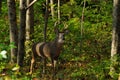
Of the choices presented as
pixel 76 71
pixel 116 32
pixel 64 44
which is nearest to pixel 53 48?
pixel 76 71

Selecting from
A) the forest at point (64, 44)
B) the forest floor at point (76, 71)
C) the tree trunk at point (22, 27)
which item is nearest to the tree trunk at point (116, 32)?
the forest at point (64, 44)

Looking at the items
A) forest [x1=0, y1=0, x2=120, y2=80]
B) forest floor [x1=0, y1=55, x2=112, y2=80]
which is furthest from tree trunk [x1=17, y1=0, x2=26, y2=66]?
forest floor [x1=0, y1=55, x2=112, y2=80]

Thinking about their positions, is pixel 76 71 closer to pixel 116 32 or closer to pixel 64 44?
pixel 116 32

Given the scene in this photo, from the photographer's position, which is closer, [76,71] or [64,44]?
[76,71]

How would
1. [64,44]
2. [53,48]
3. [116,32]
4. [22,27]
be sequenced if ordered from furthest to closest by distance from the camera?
[64,44]
[53,48]
[116,32]
[22,27]

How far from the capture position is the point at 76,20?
47.4ft

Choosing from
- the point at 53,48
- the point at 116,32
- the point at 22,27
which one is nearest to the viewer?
the point at 22,27

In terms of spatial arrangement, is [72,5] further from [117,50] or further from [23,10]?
[23,10]

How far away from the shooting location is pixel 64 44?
1342 centimetres

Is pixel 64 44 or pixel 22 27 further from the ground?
pixel 22 27

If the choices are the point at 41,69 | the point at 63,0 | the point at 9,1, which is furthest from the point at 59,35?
the point at 63,0

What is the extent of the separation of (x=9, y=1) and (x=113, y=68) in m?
3.98

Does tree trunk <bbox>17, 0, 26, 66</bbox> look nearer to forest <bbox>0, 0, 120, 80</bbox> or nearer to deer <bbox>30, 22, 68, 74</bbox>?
forest <bbox>0, 0, 120, 80</bbox>

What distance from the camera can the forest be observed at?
365 inches
